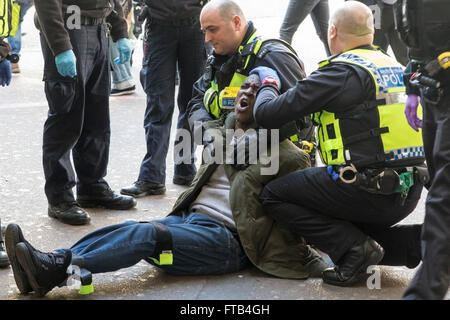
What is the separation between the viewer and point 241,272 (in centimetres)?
417

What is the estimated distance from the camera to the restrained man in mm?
3818

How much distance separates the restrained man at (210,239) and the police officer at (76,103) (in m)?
1.06

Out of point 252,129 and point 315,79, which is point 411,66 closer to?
point 315,79

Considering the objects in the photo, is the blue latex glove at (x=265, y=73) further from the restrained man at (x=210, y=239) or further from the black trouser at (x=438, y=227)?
the black trouser at (x=438, y=227)

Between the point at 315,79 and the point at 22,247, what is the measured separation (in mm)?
1526

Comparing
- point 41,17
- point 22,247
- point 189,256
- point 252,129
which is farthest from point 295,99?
point 41,17

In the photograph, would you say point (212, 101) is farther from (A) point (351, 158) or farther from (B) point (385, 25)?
(B) point (385, 25)

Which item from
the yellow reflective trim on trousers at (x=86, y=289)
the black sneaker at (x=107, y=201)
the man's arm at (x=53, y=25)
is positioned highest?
the man's arm at (x=53, y=25)

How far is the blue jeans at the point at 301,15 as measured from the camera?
8273 mm

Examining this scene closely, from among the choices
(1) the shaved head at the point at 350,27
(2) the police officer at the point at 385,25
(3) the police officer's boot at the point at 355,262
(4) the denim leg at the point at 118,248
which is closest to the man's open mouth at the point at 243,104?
(1) the shaved head at the point at 350,27

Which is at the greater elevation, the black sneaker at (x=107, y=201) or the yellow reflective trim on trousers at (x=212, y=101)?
the yellow reflective trim on trousers at (x=212, y=101)

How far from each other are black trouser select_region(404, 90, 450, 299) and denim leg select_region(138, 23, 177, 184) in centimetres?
261
